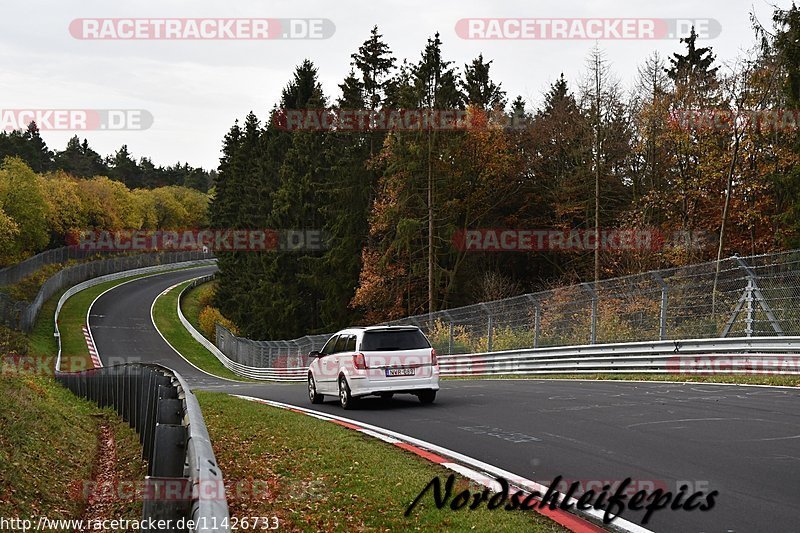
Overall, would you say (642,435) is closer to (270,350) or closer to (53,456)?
(53,456)

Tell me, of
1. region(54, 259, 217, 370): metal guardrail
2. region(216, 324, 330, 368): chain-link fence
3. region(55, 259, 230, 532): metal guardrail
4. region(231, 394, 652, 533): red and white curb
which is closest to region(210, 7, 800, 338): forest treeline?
region(216, 324, 330, 368): chain-link fence

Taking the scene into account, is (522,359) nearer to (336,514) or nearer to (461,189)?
(336,514)

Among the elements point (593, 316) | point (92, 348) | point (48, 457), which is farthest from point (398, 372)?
point (92, 348)

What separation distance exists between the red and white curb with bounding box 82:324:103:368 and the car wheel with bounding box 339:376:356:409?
129ft

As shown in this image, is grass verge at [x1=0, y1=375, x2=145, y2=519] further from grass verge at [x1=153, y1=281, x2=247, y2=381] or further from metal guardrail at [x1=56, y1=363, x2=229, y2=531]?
grass verge at [x1=153, y1=281, x2=247, y2=381]

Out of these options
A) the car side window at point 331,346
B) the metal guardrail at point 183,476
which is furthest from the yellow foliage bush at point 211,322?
the metal guardrail at point 183,476

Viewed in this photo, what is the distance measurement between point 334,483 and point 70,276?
84.2m

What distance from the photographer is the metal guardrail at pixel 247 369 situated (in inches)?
1745

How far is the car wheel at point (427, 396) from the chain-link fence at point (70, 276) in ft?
153

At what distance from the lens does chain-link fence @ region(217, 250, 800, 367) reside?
1884 centimetres

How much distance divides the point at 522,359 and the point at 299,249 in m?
37.0

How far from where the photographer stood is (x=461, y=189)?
52.4 metres

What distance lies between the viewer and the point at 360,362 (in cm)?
1684

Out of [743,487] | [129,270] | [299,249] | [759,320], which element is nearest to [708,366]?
[759,320]
